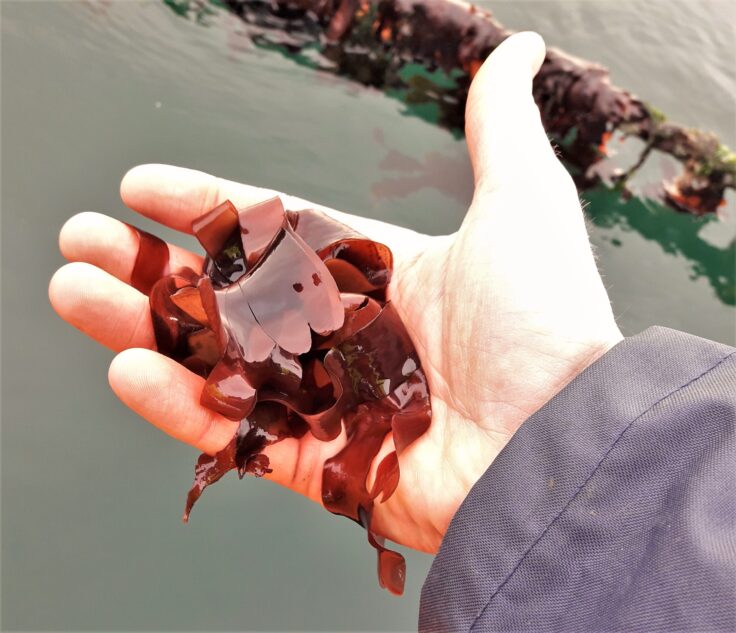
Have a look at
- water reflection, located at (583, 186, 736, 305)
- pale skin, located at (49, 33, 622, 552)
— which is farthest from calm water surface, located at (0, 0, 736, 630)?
pale skin, located at (49, 33, 622, 552)

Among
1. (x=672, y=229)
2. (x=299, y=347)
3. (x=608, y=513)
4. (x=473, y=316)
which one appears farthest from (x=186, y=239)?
(x=672, y=229)

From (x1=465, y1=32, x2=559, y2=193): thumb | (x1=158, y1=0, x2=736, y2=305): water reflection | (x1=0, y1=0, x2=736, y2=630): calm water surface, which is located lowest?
(x1=0, y1=0, x2=736, y2=630): calm water surface

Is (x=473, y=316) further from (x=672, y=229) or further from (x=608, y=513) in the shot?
(x=672, y=229)

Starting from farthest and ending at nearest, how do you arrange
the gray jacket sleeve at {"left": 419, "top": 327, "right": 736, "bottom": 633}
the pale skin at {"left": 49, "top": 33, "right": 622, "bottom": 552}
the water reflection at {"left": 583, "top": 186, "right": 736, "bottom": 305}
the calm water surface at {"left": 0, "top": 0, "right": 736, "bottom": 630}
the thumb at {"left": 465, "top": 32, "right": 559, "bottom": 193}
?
1. the water reflection at {"left": 583, "top": 186, "right": 736, "bottom": 305}
2. the calm water surface at {"left": 0, "top": 0, "right": 736, "bottom": 630}
3. the thumb at {"left": 465, "top": 32, "right": 559, "bottom": 193}
4. the pale skin at {"left": 49, "top": 33, "right": 622, "bottom": 552}
5. the gray jacket sleeve at {"left": 419, "top": 327, "right": 736, "bottom": 633}

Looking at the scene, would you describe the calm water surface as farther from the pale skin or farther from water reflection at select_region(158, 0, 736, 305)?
the pale skin

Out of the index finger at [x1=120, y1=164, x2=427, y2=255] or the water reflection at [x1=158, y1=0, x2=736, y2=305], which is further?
the water reflection at [x1=158, y1=0, x2=736, y2=305]

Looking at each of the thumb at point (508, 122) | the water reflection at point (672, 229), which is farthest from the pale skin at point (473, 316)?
the water reflection at point (672, 229)
